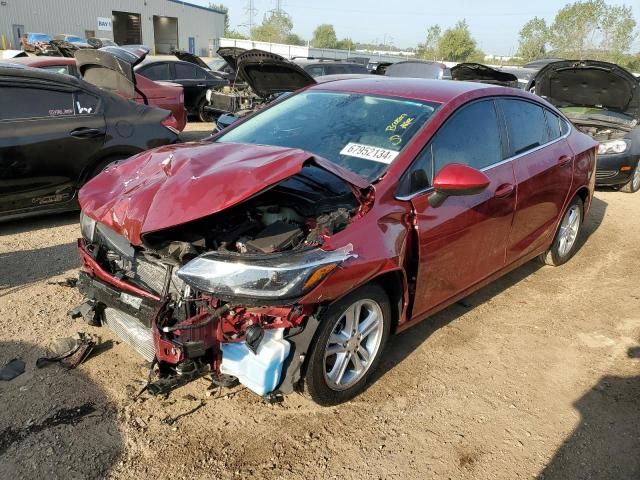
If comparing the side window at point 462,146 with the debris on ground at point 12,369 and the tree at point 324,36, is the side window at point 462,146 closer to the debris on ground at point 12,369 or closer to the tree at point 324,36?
the debris on ground at point 12,369

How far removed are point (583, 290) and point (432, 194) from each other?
97.9 inches

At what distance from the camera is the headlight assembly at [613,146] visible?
25.3 ft

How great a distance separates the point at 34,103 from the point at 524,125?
14.9 ft

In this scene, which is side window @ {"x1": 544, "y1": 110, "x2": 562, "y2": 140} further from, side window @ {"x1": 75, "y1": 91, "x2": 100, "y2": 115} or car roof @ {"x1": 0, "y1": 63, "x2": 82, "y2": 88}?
car roof @ {"x1": 0, "y1": 63, "x2": 82, "y2": 88}

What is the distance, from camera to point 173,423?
265 centimetres

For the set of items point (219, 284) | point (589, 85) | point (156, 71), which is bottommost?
point (219, 284)

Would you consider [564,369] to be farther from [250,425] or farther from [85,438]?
[85,438]

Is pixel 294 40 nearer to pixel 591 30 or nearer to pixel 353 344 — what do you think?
pixel 591 30

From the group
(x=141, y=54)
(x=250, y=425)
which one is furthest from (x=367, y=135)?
(x=141, y=54)

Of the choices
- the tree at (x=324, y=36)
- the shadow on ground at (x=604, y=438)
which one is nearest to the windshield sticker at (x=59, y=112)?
the shadow on ground at (x=604, y=438)

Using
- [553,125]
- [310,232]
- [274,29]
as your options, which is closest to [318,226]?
[310,232]

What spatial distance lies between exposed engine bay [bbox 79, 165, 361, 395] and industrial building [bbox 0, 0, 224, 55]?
44.2 metres

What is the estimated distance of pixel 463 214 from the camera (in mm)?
3203

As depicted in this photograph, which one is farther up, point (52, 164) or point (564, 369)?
point (52, 164)
